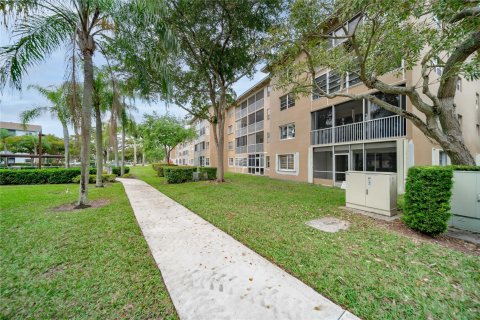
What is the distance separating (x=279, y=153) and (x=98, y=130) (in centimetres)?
1402

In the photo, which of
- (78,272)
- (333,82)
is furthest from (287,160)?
(78,272)

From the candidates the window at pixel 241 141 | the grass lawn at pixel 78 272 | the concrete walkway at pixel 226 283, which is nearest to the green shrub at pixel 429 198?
the concrete walkway at pixel 226 283

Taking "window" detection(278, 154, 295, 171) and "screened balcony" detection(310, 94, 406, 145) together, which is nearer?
"screened balcony" detection(310, 94, 406, 145)

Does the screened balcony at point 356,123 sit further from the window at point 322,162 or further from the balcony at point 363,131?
the window at point 322,162

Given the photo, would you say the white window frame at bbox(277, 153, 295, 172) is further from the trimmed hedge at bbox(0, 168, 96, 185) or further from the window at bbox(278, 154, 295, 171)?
the trimmed hedge at bbox(0, 168, 96, 185)

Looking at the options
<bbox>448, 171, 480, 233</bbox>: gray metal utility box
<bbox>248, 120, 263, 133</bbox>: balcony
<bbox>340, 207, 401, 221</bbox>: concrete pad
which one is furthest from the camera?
<bbox>248, 120, 263, 133</bbox>: balcony

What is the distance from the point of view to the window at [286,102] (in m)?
17.0

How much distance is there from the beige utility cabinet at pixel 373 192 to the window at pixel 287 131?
34.2ft

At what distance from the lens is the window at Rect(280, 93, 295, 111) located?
17047mm

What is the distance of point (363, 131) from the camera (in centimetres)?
1176

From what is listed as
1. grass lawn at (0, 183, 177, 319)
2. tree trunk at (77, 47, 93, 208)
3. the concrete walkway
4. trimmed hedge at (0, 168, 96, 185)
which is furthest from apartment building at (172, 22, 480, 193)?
trimmed hedge at (0, 168, 96, 185)

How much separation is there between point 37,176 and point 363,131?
70.9ft

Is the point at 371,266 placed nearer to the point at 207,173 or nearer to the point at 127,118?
the point at 207,173

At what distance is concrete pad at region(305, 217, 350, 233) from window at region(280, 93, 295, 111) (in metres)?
12.8
